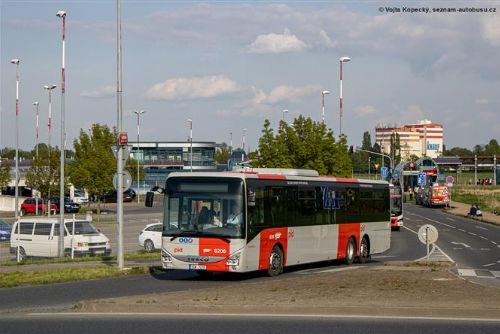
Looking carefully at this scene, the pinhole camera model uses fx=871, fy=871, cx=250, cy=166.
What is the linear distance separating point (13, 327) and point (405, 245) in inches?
1292

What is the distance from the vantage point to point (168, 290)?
63.2 feet

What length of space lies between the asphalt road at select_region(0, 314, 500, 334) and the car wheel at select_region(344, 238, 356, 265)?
14547mm

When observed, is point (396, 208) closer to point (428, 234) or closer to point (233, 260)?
point (428, 234)

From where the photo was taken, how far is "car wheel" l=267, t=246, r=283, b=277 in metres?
23.2

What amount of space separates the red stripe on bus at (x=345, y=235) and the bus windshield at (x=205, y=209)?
7096mm

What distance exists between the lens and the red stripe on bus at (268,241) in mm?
22531

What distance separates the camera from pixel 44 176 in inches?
2756

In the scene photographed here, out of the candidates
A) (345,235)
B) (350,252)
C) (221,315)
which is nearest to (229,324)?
(221,315)

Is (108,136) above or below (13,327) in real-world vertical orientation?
above

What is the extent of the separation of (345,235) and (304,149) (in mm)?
21045

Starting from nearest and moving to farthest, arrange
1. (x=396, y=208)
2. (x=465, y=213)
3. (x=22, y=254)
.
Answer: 1. (x=22, y=254)
2. (x=396, y=208)
3. (x=465, y=213)

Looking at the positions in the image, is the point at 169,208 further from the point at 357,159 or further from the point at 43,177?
the point at 357,159

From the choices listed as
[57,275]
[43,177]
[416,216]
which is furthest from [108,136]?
[57,275]

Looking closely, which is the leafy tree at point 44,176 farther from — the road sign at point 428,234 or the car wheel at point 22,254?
the road sign at point 428,234
